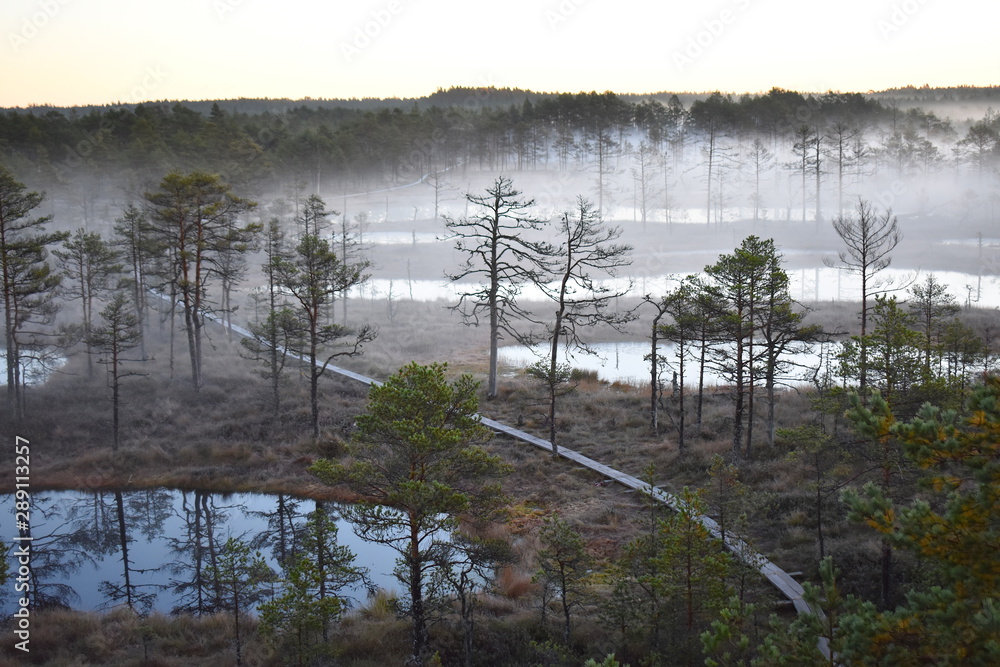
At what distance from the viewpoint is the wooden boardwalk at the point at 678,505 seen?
43.8 feet

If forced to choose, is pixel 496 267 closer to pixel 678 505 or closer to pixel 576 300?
A: pixel 576 300

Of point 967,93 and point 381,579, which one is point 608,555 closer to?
point 381,579

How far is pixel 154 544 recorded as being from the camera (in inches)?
862

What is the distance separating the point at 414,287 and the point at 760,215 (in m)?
47.7

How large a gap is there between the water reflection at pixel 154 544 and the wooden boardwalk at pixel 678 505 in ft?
19.4

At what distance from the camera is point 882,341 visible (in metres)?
15.1

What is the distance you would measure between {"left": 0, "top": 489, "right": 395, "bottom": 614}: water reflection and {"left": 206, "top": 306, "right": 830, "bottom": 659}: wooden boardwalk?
5926mm

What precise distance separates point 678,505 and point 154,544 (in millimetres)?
18197

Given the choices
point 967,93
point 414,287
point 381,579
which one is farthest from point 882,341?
point 967,93

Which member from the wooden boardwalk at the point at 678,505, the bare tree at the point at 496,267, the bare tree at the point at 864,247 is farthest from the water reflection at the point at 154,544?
the bare tree at the point at 864,247
